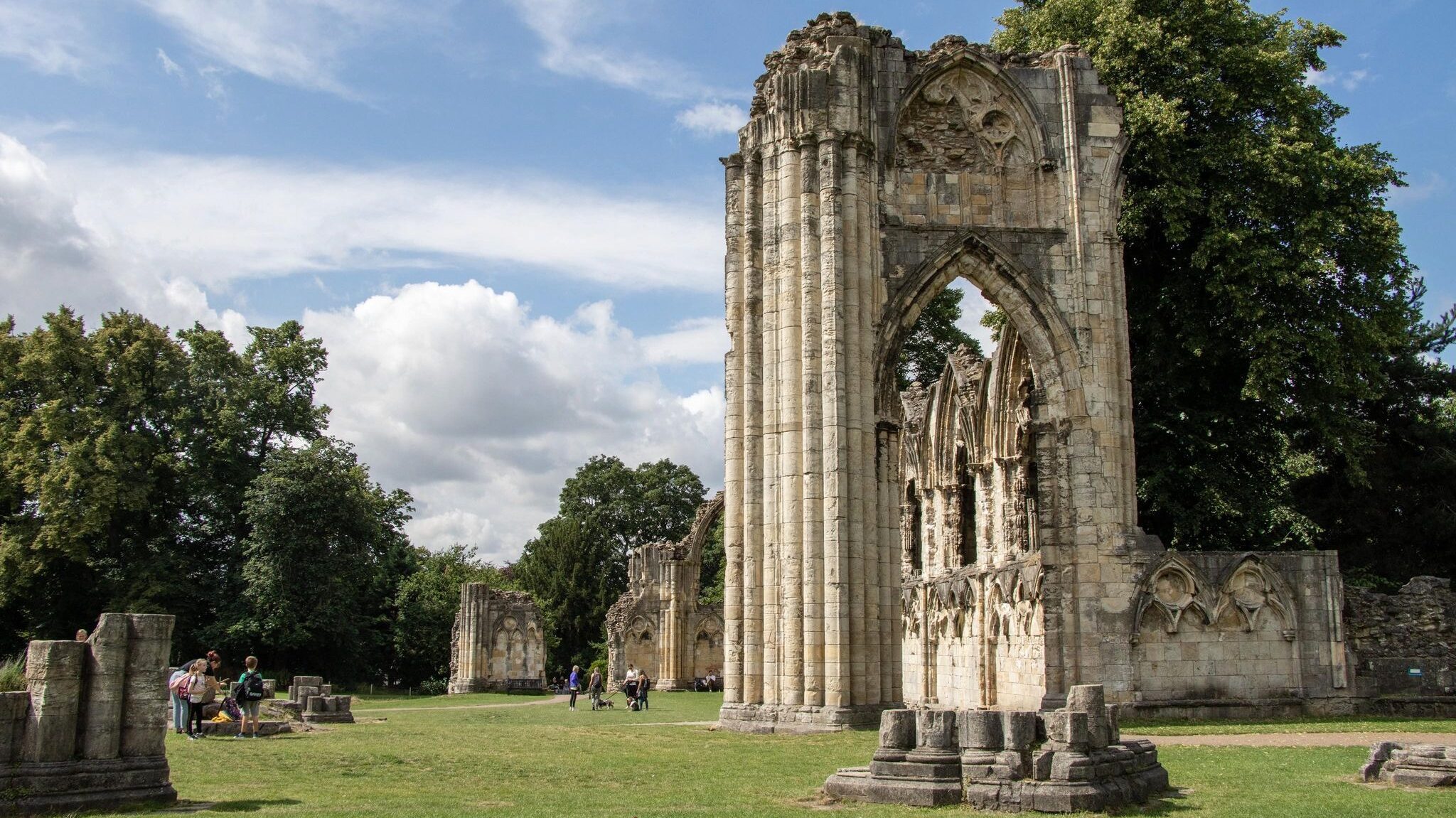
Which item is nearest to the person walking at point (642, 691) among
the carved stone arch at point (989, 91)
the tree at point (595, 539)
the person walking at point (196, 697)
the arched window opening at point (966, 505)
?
the arched window opening at point (966, 505)

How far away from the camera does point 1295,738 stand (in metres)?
15.0

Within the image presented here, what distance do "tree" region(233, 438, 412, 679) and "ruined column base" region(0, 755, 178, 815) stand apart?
2601cm

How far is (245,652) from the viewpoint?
36031 mm

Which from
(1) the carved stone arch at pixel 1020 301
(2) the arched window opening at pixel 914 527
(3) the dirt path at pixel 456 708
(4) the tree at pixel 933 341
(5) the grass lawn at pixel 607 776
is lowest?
(3) the dirt path at pixel 456 708

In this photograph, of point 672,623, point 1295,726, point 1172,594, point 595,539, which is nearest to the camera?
point 1295,726

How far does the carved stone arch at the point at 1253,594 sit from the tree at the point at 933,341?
57.8 feet

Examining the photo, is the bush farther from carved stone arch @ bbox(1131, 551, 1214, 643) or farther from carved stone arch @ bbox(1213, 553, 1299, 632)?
carved stone arch @ bbox(1213, 553, 1299, 632)

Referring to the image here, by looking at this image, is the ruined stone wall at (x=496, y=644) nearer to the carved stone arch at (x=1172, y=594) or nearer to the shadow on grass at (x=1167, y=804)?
the carved stone arch at (x=1172, y=594)

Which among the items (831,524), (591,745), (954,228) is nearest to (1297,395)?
(954,228)

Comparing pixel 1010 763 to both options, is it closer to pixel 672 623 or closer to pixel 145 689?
pixel 145 689

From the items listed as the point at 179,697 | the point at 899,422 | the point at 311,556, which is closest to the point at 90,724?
the point at 179,697

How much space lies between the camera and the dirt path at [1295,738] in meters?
14.1

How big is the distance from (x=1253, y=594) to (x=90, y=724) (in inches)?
639

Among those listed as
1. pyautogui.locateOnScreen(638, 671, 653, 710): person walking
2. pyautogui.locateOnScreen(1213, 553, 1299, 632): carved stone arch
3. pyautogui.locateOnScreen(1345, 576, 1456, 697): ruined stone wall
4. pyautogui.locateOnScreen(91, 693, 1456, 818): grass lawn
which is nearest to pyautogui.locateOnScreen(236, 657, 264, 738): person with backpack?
pyautogui.locateOnScreen(91, 693, 1456, 818): grass lawn
